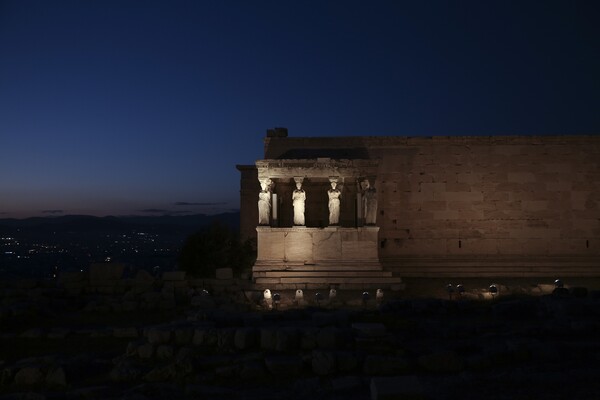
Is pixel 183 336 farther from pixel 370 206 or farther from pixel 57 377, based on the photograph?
pixel 370 206

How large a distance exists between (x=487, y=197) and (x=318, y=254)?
6.42 metres

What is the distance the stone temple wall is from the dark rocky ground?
6608mm

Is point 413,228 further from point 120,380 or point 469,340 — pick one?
point 120,380

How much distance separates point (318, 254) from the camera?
55.2ft

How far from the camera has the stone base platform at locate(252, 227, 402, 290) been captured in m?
16.2

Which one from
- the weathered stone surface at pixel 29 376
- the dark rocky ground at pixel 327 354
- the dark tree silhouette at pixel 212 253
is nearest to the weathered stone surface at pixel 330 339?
the dark rocky ground at pixel 327 354

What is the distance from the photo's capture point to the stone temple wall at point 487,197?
1897 cm

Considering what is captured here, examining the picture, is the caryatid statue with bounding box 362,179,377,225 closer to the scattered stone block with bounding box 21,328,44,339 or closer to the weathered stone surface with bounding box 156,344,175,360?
the scattered stone block with bounding box 21,328,44,339

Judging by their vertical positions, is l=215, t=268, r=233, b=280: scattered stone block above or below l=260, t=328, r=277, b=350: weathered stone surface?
above

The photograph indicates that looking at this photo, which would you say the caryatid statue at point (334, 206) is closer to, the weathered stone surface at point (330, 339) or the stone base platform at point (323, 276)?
the stone base platform at point (323, 276)

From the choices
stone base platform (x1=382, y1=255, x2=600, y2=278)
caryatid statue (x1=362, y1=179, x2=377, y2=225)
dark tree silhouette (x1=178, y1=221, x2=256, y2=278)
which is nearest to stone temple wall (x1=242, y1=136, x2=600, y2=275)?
stone base platform (x1=382, y1=255, x2=600, y2=278)

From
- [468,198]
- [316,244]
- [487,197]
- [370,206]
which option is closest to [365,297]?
[316,244]

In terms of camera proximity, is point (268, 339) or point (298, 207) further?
point (298, 207)

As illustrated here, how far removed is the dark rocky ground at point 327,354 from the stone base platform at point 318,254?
4.55 metres
